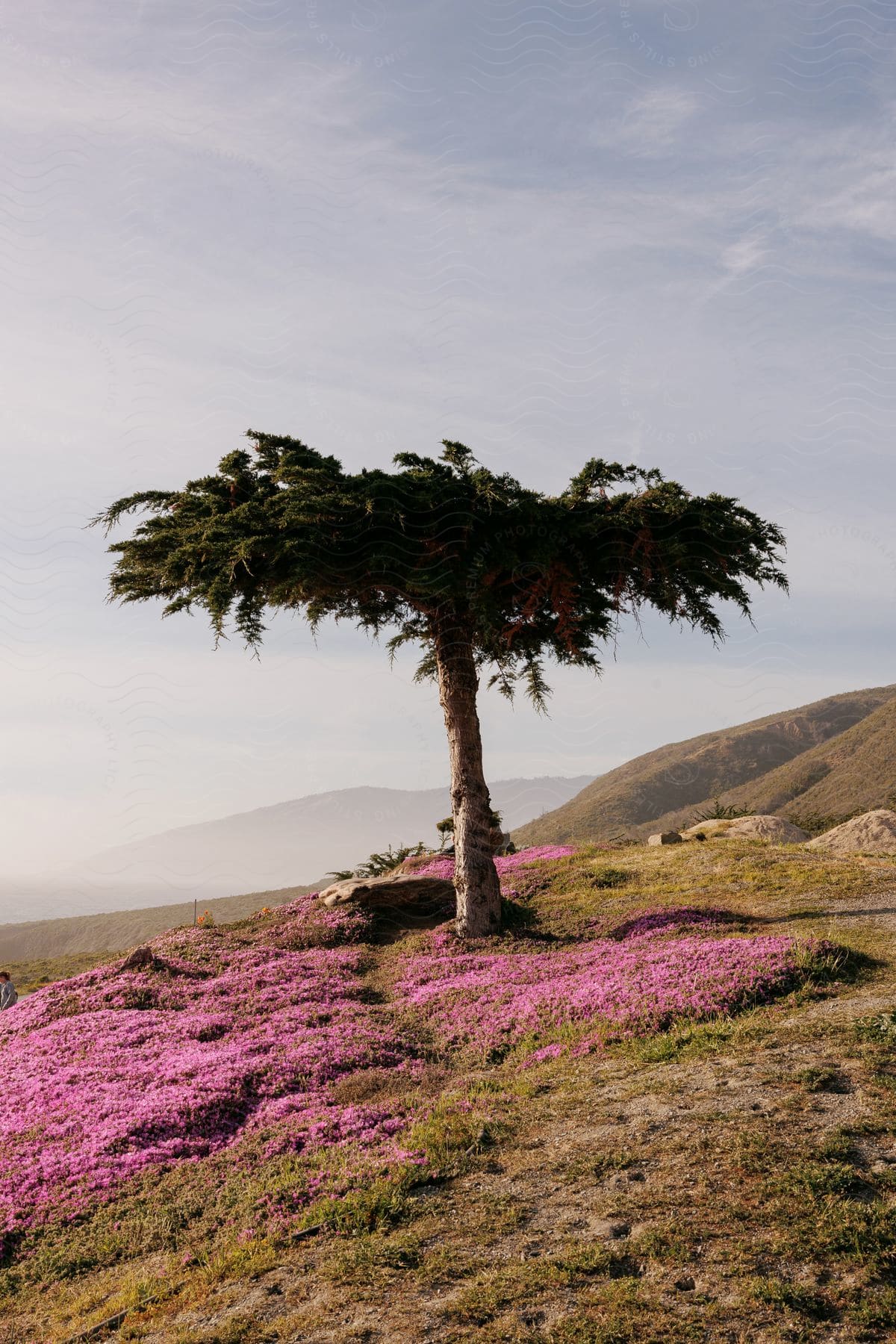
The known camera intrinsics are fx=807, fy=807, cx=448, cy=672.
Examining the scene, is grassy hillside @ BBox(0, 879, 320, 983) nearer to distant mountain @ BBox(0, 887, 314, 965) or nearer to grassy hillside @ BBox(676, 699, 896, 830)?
distant mountain @ BBox(0, 887, 314, 965)

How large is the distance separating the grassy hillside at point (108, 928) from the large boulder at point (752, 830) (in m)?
73.5

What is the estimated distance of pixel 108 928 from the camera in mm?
134250

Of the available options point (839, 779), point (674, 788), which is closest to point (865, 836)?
point (839, 779)

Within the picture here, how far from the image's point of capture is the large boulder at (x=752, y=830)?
105 feet

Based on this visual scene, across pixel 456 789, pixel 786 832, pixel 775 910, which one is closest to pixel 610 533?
pixel 456 789

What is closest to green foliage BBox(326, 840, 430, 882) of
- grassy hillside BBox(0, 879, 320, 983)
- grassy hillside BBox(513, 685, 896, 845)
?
grassy hillside BBox(0, 879, 320, 983)

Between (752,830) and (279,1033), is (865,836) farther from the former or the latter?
(279,1033)

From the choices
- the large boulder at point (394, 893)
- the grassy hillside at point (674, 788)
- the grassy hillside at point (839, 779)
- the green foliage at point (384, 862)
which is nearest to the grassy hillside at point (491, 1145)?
the large boulder at point (394, 893)

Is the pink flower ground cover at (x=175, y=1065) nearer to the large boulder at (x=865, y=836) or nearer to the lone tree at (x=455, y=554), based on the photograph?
the lone tree at (x=455, y=554)

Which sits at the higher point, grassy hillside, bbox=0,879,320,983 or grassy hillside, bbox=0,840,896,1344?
grassy hillside, bbox=0,840,896,1344

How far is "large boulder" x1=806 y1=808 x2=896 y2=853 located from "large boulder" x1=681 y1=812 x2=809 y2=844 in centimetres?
155

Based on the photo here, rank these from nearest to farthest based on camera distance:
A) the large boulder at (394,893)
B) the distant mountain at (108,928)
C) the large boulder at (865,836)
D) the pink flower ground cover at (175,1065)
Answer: the pink flower ground cover at (175,1065), the large boulder at (394,893), the large boulder at (865,836), the distant mountain at (108,928)

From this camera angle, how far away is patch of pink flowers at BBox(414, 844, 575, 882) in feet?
95.8

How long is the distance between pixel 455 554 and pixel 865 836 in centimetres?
2032
